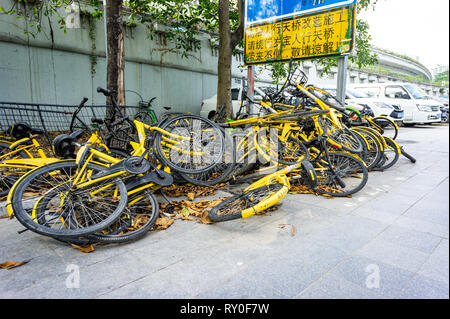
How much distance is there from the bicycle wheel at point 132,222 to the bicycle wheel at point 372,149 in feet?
12.1

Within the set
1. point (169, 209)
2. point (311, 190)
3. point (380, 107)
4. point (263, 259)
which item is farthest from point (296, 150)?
point (380, 107)

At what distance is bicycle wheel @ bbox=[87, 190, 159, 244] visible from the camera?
2592 mm

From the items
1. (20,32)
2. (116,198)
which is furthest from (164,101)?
(116,198)

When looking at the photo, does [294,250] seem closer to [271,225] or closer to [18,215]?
[271,225]

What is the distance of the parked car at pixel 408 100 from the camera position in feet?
41.3

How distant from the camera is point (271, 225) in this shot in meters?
3.07

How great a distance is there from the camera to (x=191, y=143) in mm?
3912

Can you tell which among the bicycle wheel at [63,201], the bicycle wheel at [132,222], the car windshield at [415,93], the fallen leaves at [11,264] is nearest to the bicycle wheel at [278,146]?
the bicycle wheel at [132,222]

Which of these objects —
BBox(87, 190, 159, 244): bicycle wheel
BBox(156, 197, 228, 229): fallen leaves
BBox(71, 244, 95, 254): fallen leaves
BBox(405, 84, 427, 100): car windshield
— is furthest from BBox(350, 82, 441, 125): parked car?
BBox(71, 244, 95, 254): fallen leaves

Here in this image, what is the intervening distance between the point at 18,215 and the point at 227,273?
1681 mm

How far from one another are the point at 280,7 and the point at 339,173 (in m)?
4.21

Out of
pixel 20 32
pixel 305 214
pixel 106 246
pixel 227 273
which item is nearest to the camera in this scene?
pixel 227 273

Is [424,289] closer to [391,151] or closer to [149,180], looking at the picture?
[149,180]

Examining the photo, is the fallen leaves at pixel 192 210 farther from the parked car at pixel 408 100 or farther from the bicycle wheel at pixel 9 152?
the parked car at pixel 408 100
